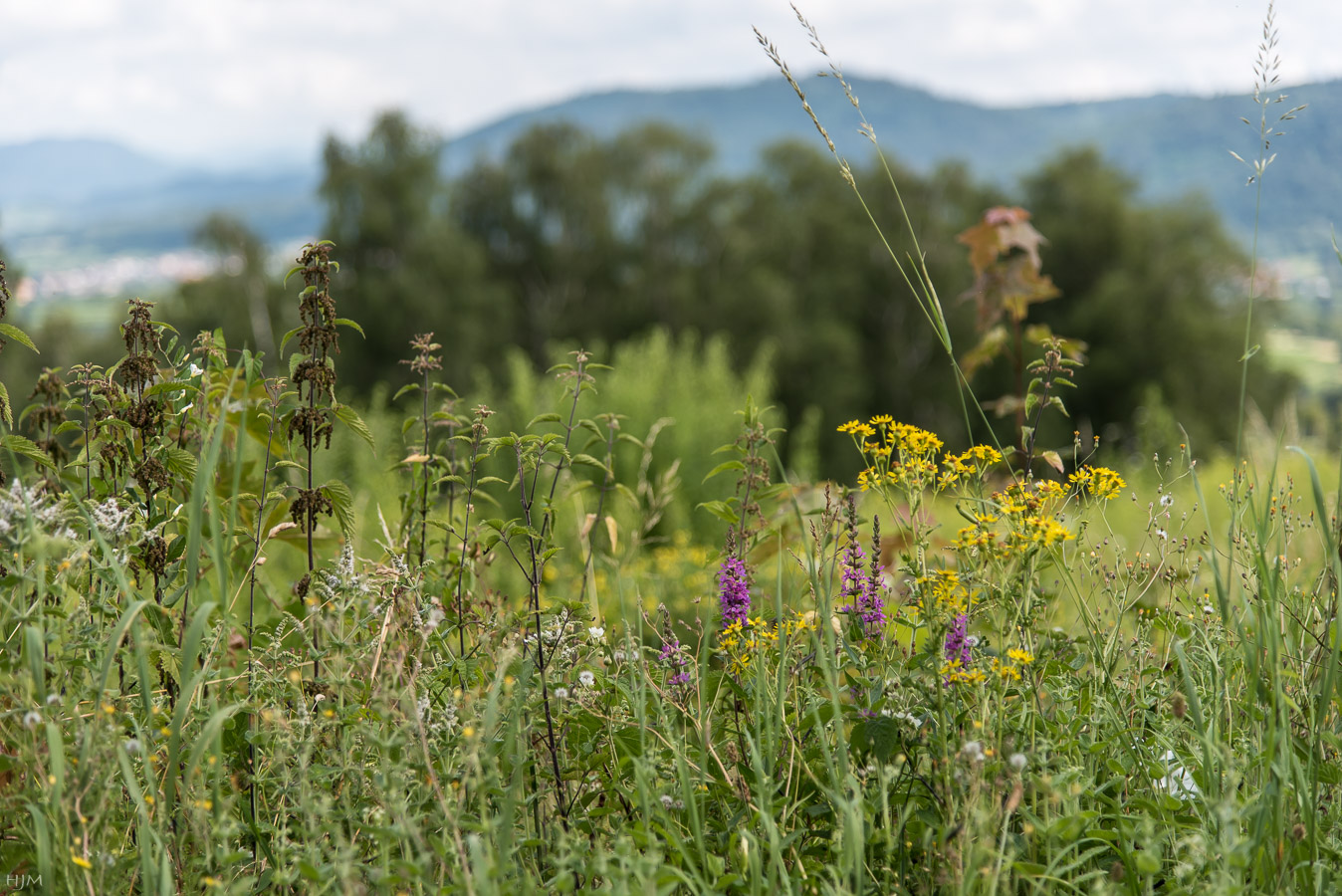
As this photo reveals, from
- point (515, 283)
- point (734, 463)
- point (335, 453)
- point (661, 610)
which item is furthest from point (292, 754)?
point (515, 283)

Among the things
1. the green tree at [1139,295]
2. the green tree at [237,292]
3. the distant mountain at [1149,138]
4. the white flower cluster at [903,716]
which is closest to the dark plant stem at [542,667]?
the white flower cluster at [903,716]

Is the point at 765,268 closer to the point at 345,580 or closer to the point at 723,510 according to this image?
the point at 723,510

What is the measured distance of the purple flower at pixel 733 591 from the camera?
60.8 inches

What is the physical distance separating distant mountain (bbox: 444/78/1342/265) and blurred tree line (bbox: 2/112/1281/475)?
1461 mm

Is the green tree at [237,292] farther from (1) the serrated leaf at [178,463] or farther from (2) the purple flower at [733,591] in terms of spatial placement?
(2) the purple flower at [733,591]

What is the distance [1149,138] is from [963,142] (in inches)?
3439

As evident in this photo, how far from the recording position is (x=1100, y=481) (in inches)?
55.8

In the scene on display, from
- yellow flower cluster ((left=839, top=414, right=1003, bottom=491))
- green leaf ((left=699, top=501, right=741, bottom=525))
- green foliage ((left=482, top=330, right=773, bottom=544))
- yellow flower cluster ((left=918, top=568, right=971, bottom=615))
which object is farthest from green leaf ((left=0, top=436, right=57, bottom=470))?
green foliage ((left=482, top=330, right=773, bottom=544))

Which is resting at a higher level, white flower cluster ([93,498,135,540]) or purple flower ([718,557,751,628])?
white flower cluster ([93,498,135,540])

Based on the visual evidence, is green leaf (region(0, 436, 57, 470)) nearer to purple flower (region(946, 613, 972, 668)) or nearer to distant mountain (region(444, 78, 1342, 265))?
purple flower (region(946, 613, 972, 668))

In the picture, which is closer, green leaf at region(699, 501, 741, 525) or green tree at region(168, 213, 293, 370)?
green leaf at region(699, 501, 741, 525)

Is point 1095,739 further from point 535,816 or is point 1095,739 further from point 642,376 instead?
point 642,376

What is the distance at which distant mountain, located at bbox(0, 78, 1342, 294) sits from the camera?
7.84 feet

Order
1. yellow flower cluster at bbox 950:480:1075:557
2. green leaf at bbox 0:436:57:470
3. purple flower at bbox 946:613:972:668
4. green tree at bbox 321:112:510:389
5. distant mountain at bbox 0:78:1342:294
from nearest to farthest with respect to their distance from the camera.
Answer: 1. yellow flower cluster at bbox 950:480:1075:557
2. purple flower at bbox 946:613:972:668
3. green leaf at bbox 0:436:57:470
4. distant mountain at bbox 0:78:1342:294
5. green tree at bbox 321:112:510:389
